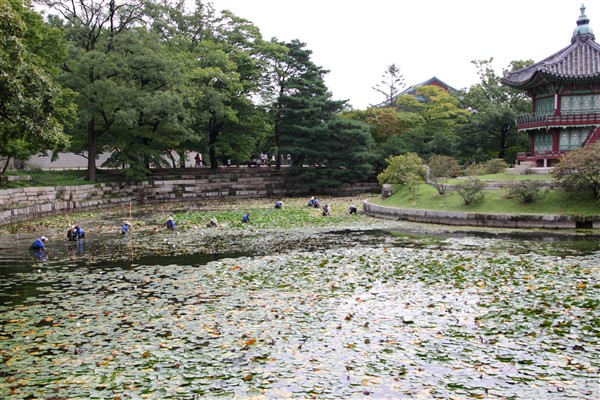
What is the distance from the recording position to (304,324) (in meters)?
8.63

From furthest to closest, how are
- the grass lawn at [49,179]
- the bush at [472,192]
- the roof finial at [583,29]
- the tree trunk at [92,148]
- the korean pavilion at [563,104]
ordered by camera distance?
the tree trunk at [92,148] < the roof finial at [583,29] < the korean pavilion at [563,104] < the grass lawn at [49,179] < the bush at [472,192]

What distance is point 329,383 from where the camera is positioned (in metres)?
6.39

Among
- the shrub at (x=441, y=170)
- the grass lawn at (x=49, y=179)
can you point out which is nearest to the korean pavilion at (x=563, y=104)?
the shrub at (x=441, y=170)

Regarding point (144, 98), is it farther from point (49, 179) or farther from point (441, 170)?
point (441, 170)

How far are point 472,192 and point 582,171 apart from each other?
4.36m

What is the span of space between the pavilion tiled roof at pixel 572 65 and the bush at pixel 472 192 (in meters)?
12.0

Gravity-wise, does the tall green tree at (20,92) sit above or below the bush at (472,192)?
above

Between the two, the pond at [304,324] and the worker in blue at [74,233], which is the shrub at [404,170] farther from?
the worker in blue at [74,233]

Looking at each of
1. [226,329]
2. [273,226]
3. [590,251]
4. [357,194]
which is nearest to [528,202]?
[590,251]

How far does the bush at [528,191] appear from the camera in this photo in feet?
72.3

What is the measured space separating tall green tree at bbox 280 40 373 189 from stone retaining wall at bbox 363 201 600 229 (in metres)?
16.9

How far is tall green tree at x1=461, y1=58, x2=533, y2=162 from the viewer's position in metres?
40.5

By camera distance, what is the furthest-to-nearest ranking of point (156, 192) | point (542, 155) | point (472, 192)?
point (156, 192) → point (542, 155) → point (472, 192)

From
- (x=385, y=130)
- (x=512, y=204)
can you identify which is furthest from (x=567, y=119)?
(x=385, y=130)
